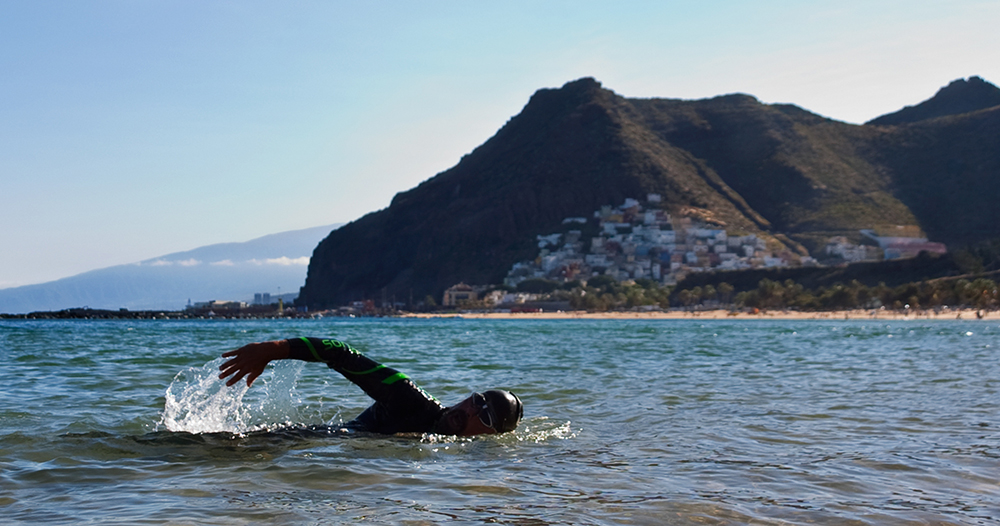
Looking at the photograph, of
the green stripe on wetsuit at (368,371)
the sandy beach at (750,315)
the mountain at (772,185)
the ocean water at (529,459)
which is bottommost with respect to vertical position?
the sandy beach at (750,315)

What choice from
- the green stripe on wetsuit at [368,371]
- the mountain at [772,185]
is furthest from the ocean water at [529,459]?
the mountain at [772,185]

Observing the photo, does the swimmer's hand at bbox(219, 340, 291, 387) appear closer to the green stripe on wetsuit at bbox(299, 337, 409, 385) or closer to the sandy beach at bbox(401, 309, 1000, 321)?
the green stripe on wetsuit at bbox(299, 337, 409, 385)

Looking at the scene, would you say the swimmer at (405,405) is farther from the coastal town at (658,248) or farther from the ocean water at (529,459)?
the coastal town at (658,248)

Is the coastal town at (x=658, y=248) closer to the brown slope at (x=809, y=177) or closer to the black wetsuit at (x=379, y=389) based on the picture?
the brown slope at (x=809, y=177)

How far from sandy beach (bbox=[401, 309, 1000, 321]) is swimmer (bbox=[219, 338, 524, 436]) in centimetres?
9576

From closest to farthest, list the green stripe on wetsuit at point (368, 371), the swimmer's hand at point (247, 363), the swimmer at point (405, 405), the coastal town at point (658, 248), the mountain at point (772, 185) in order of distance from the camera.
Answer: the swimmer's hand at point (247, 363) < the green stripe on wetsuit at point (368, 371) < the swimmer at point (405, 405) < the coastal town at point (658, 248) < the mountain at point (772, 185)

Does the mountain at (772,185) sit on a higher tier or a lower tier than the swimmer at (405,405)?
higher

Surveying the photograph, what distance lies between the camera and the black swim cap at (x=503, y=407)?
7.62m

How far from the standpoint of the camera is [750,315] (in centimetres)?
12738

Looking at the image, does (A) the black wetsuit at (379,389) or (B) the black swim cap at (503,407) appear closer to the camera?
(A) the black wetsuit at (379,389)

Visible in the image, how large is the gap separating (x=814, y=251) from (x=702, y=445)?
558ft

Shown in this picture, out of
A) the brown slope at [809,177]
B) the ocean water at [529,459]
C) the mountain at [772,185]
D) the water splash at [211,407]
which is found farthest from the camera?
the mountain at [772,185]

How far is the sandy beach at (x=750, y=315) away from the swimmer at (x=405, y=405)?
314 feet

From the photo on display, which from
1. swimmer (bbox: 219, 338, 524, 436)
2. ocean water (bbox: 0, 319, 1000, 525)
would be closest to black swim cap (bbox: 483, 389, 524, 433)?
swimmer (bbox: 219, 338, 524, 436)
